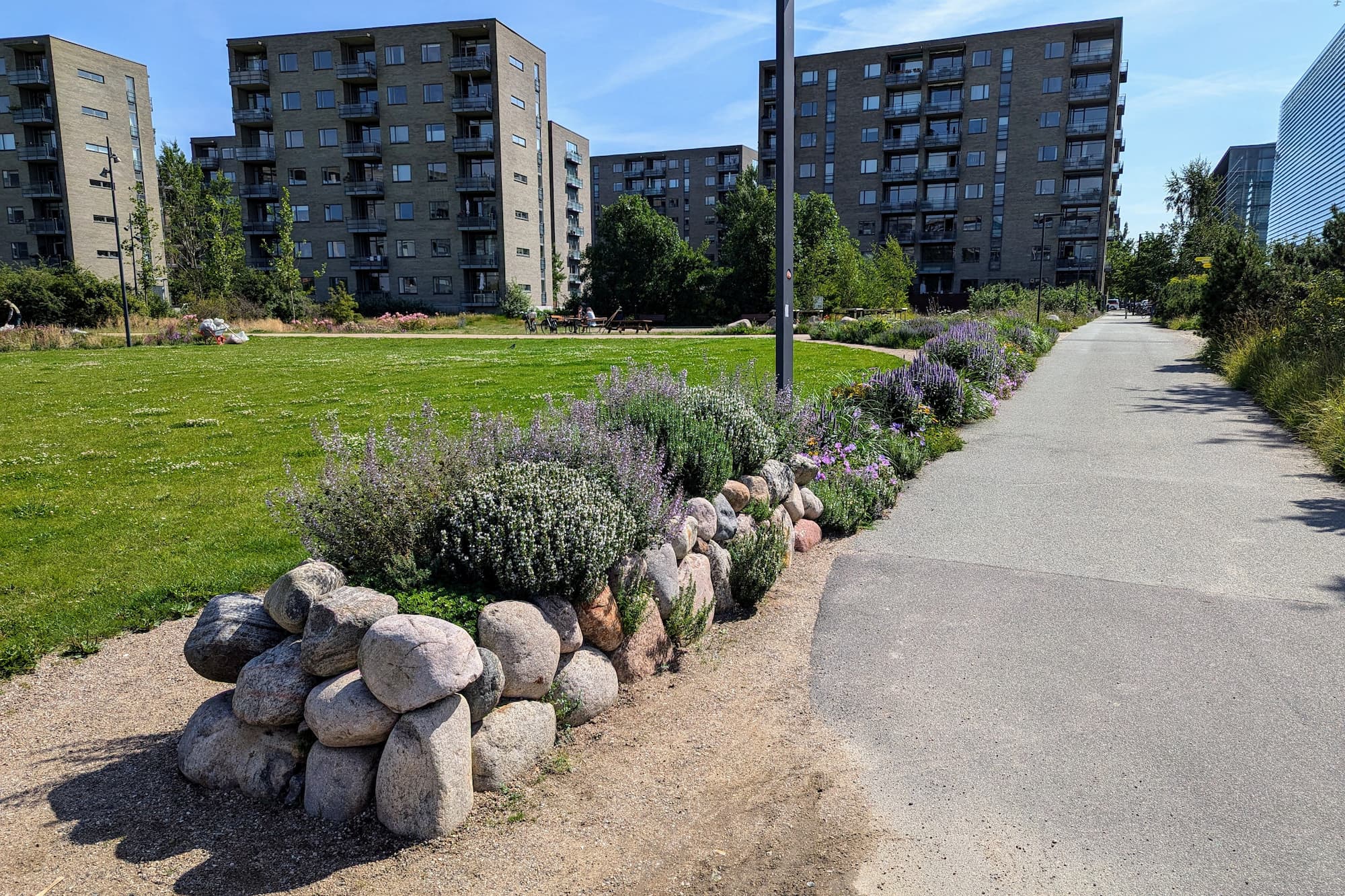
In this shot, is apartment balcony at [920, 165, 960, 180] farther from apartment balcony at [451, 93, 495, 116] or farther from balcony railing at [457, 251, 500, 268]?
balcony railing at [457, 251, 500, 268]

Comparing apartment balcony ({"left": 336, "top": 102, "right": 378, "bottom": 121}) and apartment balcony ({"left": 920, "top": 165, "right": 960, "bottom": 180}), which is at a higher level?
apartment balcony ({"left": 336, "top": 102, "right": 378, "bottom": 121})

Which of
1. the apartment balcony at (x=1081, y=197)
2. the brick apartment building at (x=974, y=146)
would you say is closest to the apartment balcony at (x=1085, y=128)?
the brick apartment building at (x=974, y=146)

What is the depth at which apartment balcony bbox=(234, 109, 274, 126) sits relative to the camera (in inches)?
2635

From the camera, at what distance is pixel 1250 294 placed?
21922 mm

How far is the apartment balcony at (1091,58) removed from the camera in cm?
6862

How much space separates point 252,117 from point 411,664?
3029 inches

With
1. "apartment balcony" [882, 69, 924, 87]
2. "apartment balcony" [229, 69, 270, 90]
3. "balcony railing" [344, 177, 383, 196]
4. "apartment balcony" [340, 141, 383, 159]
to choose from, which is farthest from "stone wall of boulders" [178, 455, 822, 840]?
"apartment balcony" [882, 69, 924, 87]

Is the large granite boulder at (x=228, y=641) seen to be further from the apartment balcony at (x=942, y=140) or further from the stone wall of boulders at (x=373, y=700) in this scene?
the apartment balcony at (x=942, y=140)

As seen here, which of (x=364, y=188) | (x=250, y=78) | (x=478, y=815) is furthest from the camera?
(x=250, y=78)

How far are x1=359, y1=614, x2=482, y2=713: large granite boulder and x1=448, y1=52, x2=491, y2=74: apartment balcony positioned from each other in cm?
6759

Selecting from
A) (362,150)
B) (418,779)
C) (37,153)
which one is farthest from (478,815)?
(37,153)

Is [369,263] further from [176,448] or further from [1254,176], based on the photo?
[1254,176]

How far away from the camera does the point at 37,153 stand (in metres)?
64.9

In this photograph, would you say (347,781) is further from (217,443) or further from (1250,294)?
(1250,294)
